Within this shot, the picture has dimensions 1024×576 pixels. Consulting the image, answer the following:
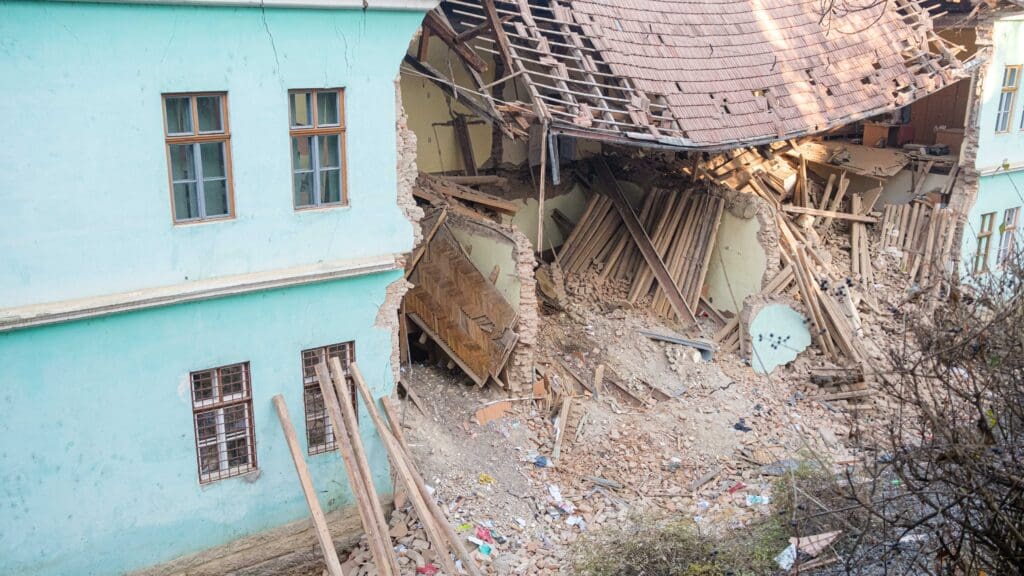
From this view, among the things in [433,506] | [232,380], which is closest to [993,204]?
[433,506]

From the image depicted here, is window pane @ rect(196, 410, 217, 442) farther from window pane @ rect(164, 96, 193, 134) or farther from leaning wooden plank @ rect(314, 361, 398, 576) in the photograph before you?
window pane @ rect(164, 96, 193, 134)

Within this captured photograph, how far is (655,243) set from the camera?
646 inches

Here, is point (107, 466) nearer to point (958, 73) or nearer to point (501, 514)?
point (501, 514)

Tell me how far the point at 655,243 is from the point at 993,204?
7.81 m

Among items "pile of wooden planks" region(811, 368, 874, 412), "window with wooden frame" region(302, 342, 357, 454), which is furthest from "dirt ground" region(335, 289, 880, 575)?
"window with wooden frame" region(302, 342, 357, 454)

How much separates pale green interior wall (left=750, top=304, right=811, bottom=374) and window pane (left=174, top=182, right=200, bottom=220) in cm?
945

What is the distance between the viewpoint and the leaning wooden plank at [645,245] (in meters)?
15.9

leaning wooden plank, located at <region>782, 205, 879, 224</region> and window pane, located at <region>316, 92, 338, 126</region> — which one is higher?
window pane, located at <region>316, 92, 338, 126</region>

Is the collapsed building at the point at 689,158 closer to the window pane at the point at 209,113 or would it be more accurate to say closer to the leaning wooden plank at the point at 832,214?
the leaning wooden plank at the point at 832,214

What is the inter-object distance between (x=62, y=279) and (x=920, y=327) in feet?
26.0

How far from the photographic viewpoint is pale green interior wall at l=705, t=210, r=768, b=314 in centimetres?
1594

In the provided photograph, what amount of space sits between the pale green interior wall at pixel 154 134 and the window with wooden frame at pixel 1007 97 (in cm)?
1344

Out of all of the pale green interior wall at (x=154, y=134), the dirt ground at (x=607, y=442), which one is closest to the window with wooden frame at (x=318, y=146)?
the pale green interior wall at (x=154, y=134)

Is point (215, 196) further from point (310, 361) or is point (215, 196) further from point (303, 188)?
point (310, 361)
